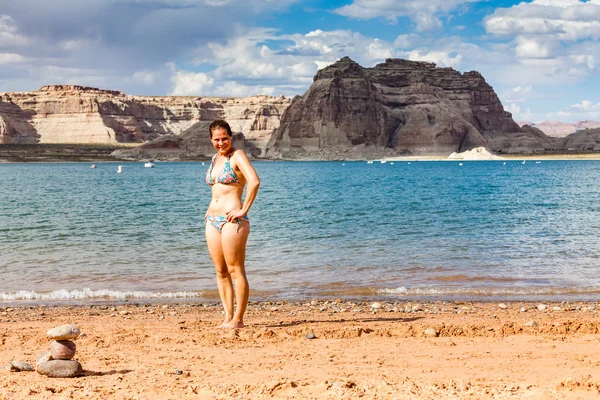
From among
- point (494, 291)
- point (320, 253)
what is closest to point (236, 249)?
point (494, 291)

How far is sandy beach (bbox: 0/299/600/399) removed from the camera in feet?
18.6

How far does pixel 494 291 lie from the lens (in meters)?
12.8

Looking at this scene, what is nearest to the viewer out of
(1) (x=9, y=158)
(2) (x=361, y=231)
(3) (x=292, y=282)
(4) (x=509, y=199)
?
(3) (x=292, y=282)

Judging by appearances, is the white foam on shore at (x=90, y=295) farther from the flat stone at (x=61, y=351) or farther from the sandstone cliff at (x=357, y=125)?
the sandstone cliff at (x=357, y=125)

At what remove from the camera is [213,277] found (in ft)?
46.8

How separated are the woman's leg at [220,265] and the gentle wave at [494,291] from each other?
4756mm

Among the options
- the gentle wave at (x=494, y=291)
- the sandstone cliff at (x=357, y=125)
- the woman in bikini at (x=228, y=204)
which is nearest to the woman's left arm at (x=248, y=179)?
the woman in bikini at (x=228, y=204)

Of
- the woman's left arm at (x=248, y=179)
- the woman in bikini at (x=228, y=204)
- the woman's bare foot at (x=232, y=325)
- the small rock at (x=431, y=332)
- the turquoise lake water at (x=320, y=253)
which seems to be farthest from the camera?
the turquoise lake water at (x=320, y=253)

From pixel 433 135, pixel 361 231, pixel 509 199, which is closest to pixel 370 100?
pixel 433 135

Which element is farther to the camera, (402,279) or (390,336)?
(402,279)

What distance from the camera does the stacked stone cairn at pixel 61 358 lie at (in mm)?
6141

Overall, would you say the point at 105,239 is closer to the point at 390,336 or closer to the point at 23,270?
the point at 23,270

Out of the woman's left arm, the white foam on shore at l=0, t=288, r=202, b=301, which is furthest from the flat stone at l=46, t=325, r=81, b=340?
the white foam on shore at l=0, t=288, r=202, b=301

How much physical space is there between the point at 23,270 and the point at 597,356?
486 inches
